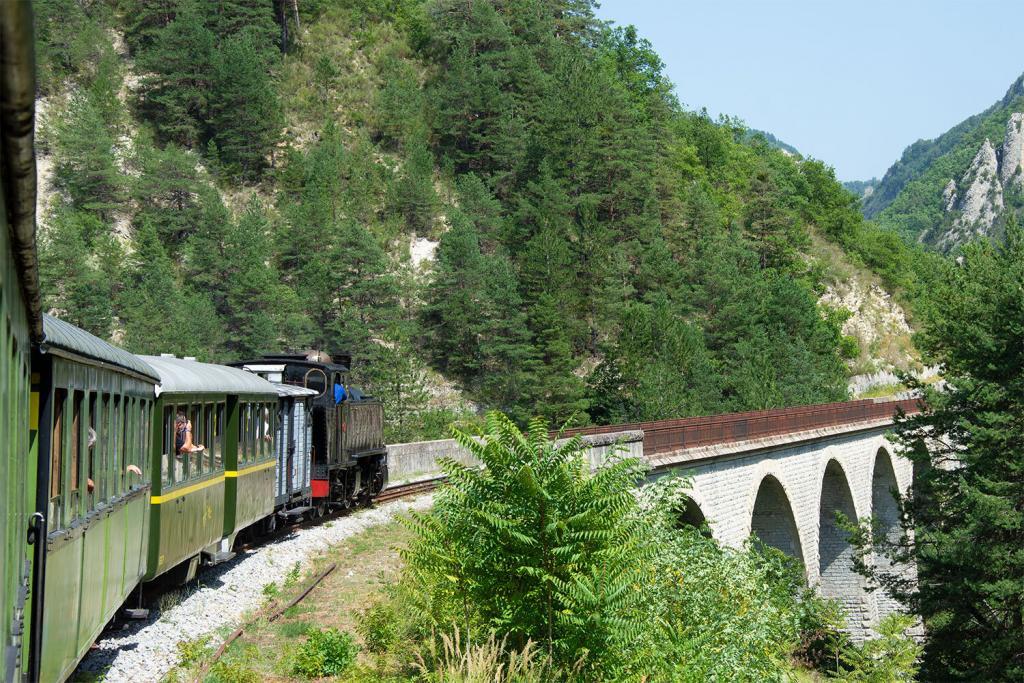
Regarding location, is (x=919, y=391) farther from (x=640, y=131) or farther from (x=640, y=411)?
(x=640, y=131)

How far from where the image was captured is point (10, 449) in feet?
12.6

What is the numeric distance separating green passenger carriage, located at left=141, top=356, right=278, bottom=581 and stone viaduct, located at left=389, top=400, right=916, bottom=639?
24.5ft

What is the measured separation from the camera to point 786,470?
34375mm

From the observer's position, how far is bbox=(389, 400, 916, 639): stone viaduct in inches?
1082

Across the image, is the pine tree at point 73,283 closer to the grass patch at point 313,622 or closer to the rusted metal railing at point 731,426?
the rusted metal railing at point 731,426

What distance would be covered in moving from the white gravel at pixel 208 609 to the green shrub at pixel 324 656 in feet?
3.39

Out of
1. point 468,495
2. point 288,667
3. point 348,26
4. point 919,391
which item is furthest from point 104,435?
point 348,26

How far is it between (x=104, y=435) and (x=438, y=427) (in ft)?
119

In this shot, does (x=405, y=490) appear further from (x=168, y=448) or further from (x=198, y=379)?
(x=168, y=448)

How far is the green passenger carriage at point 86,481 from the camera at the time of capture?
5.53 meters

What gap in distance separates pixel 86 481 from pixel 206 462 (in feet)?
18.1

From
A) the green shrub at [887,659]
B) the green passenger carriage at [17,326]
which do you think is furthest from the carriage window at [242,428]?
the green shrub at [887,659]

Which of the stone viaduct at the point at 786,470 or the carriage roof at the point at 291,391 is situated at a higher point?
the carriage roof at the point at 291,391

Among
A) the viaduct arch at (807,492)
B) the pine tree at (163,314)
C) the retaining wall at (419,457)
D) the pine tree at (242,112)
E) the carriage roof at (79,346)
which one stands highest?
the pine tree at (242,112)
